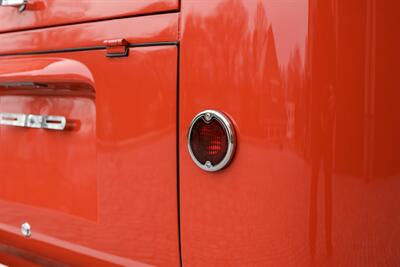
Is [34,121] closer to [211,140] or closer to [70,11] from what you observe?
[70,11]

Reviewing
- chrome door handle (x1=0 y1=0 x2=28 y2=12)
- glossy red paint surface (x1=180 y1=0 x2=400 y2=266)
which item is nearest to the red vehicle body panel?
glossy red paint surface (x1=180 y1=0 x2=400 y2=266)

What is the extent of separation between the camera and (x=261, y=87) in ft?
3.88

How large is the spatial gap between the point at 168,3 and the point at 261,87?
0.38 m

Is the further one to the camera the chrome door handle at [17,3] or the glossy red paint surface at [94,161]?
the chrome door handle at [17,3]

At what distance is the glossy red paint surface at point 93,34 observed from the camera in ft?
4.52

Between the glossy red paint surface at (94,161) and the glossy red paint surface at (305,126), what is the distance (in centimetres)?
17

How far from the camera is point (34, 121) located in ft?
5.84

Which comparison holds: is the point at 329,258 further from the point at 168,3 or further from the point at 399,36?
the point at 168,3

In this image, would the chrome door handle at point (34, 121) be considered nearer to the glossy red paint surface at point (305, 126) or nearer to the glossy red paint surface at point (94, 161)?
the glossy red paint surface at point (94, 161)

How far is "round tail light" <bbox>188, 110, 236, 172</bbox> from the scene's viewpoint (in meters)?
1.24

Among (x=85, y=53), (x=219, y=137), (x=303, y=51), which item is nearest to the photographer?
(x=303, y=51)

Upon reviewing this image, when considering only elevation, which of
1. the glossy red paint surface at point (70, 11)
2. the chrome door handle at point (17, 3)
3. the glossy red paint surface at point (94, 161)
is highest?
the chrome door handle at point (17, 3)

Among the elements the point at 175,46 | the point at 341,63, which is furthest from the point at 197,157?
the point at 341,63

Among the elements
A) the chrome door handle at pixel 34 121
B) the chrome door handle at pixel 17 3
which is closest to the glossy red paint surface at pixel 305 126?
the chrome door handle at pixel 34 121
